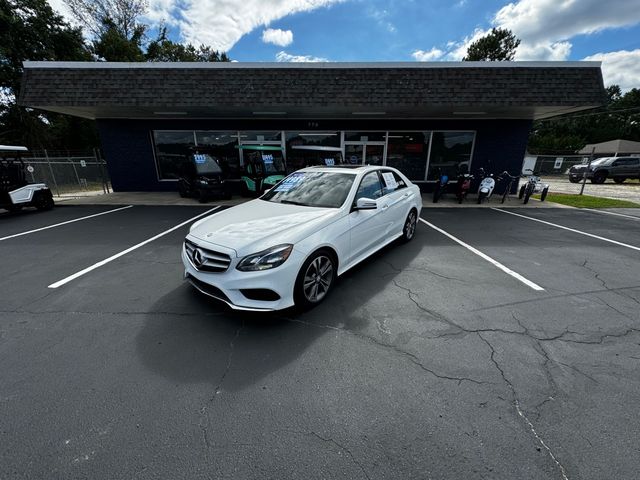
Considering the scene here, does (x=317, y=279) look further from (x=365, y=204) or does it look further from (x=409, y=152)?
(x=409, y=152)

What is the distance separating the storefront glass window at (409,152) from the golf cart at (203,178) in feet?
23.5

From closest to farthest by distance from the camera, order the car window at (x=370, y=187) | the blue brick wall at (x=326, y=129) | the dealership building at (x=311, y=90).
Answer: the car window at (x=370, y=187), the dealership building at (x=311, y=90), the blue brick wall at (x=326, y=129)

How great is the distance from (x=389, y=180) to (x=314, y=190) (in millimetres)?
1646

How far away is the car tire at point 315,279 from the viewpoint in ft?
9.88

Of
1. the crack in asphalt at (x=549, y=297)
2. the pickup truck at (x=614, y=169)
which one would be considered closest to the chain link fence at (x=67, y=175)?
the crack in asphalt at (x=549, y=297)

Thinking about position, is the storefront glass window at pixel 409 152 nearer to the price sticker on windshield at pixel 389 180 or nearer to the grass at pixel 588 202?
the grass at pixel 588 202

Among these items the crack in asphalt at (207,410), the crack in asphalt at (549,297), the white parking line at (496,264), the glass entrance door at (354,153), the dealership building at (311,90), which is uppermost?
the dealership building at (311,90)

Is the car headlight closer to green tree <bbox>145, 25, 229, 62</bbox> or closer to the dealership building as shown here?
the dealership building

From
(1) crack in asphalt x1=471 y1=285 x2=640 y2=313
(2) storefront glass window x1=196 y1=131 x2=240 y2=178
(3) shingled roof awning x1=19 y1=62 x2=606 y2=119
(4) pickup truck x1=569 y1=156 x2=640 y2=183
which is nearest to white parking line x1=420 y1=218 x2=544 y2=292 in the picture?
(1) crack in asphalt x1=471 y1=285 x2=640 y2=313

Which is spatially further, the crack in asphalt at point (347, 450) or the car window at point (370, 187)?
the car window at point (370, 187)

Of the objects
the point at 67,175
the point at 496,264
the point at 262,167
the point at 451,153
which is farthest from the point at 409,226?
the point at 67,175

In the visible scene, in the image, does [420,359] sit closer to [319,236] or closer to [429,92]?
[319,236]

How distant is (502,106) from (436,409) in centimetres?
1033

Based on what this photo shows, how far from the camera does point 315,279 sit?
10.6 feet
